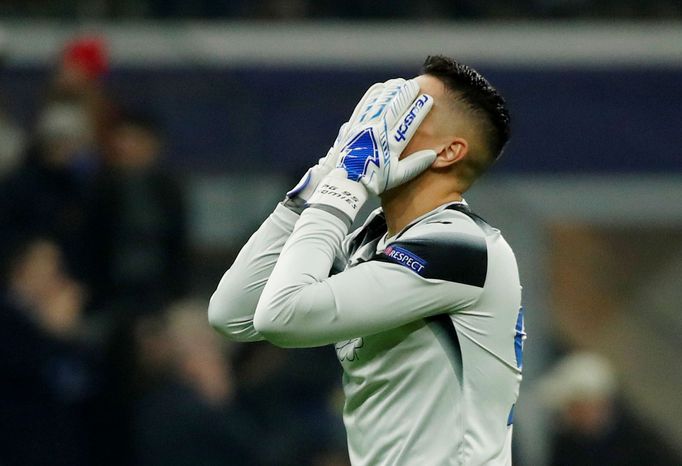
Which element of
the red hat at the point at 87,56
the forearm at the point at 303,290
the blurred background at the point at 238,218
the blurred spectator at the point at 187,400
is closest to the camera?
the forearm at the point at 303,290

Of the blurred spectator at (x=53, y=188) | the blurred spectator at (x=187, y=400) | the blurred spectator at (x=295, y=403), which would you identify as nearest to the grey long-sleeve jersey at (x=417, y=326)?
the blurred spectator at (x=187, y=400)

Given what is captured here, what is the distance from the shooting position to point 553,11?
8727mm

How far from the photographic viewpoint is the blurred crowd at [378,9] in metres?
8.06

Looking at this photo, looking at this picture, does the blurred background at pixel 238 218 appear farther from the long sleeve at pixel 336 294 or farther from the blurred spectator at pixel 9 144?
A: the long sleeve at pixel 336 294

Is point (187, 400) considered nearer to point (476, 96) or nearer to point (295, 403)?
point (295, 403)

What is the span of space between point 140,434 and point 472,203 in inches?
81.0

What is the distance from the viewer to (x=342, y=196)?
3.07 m

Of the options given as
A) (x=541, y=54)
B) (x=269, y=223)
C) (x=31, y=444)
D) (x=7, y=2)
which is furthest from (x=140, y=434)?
(x=269, y=223)

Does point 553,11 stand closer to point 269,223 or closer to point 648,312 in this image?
point 648,312

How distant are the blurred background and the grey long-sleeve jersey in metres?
3.91

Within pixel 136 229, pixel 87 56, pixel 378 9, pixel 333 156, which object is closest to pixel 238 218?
pixel 136 229

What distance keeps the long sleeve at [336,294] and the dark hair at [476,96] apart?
1.16 feet

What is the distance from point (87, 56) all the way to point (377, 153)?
471 cm

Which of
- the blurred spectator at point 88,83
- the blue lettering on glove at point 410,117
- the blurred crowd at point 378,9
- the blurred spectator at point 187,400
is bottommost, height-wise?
the blurred spectator at point 187,400
